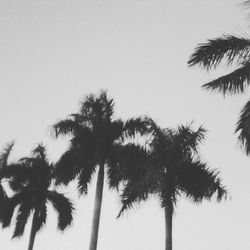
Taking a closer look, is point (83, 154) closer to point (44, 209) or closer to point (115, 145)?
point (115, 145)

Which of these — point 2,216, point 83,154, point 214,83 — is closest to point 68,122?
point 83,154

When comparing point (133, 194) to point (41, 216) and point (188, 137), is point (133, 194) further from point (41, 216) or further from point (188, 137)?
point (41, 216)

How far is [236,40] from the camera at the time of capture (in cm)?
1246

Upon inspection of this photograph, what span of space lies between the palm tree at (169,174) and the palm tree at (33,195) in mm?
9099

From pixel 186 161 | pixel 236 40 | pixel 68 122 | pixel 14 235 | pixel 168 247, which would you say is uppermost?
pixel 68 122

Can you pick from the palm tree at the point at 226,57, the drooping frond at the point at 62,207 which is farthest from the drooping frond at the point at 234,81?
the drooping frond at the point at 62,207

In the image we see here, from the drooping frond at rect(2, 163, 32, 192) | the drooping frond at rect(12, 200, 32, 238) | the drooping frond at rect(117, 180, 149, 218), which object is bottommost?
the drooping frond at rect(117, 180, 149, 218)

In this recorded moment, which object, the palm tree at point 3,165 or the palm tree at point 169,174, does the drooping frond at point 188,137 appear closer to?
the palm tree at point 169,174

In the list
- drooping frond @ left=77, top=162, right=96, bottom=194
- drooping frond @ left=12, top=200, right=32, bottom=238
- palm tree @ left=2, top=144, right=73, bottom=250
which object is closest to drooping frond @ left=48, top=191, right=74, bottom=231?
palm tree @ left=2, top=144, right=73, bottom=250

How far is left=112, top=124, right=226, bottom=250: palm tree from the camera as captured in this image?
16.8m

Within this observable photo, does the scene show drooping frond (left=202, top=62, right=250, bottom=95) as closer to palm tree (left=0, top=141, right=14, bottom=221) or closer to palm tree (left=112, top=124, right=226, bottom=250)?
palm tree (left=112, top=124, right=226, bottom=250)

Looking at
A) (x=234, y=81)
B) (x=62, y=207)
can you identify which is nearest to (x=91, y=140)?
(x=62, y=207)

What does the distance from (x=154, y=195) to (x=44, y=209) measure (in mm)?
12376

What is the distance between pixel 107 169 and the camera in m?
22.5
